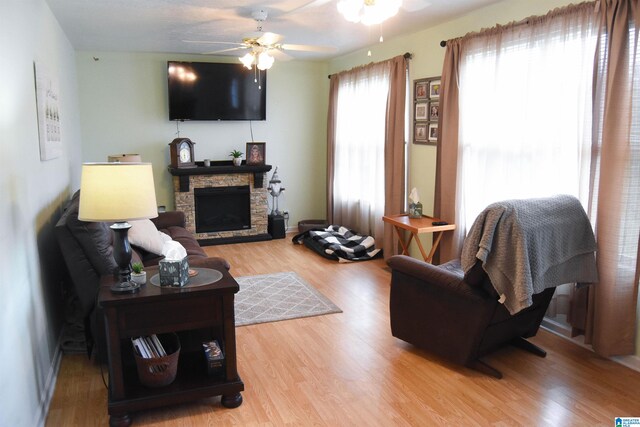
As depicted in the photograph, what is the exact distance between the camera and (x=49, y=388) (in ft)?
8.60

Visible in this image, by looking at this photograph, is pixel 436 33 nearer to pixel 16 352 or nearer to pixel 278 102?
pixel 278 102

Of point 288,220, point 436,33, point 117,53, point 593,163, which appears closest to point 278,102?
point 288,220

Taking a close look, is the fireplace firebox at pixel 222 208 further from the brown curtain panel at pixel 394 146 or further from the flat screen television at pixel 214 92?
the brown curtain panel at pixel 394 146

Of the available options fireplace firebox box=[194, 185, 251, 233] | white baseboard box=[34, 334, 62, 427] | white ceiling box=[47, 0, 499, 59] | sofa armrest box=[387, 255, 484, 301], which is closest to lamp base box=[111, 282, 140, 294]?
white baseboard box=[34, 334, 62, 427]

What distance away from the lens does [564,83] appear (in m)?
3.24

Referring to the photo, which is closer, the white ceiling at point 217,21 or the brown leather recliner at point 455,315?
the brown leather recliner at point 455,315

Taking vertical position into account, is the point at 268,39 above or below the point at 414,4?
Result: below

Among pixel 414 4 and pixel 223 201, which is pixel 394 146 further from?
pixel 223 201

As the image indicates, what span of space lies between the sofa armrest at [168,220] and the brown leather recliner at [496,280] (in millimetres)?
2779

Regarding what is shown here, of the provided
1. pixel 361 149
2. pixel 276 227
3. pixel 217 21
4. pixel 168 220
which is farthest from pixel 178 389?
pixel 276 227

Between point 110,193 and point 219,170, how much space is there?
409cm

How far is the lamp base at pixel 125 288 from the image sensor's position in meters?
2.37

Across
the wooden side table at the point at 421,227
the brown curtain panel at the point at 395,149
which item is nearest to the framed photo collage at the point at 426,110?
the brown curtain panel at the point at 395,149

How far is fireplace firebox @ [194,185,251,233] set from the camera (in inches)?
254
